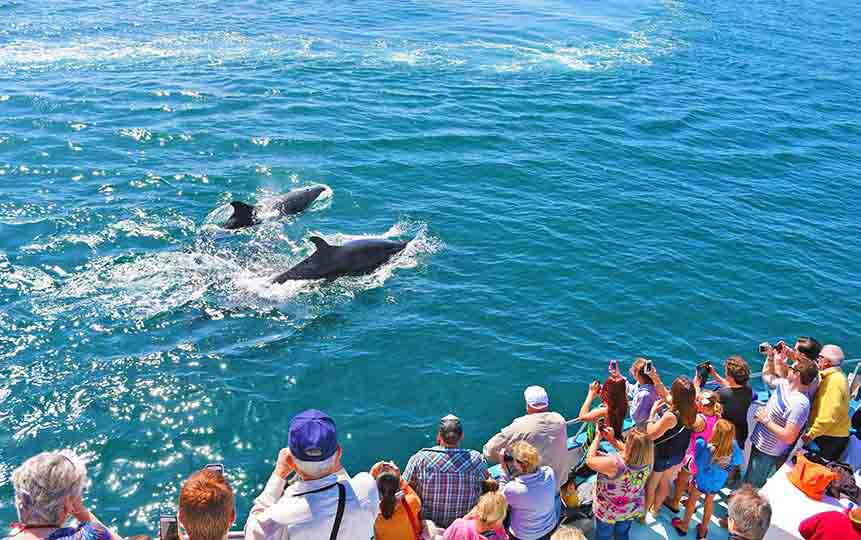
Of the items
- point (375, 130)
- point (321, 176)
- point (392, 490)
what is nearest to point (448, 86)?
point (375, 130)

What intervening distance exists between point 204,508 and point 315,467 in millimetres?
987

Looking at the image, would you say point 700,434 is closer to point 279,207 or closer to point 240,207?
point 240,207

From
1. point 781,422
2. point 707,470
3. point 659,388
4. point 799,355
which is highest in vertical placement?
point 799,355

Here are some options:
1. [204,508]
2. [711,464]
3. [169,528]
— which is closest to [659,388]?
[711,464]

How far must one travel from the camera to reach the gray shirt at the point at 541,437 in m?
8.50

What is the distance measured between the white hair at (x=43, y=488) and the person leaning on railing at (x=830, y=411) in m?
9.17

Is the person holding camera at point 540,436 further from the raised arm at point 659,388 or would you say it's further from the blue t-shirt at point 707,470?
the blue t-shirt at point 707,470

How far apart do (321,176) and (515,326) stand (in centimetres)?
1030

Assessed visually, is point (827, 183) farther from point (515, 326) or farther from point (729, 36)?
point (729, 36)

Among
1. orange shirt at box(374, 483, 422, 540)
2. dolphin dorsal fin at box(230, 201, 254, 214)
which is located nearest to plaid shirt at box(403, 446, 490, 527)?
orange shirt at box(374, 483, 422, 540)

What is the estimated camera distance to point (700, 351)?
1609 cm

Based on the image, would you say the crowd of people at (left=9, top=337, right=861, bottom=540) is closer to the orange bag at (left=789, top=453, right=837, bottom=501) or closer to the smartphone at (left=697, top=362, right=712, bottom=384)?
the smartphone at (left=697, top=362, right=712, bottom=384)

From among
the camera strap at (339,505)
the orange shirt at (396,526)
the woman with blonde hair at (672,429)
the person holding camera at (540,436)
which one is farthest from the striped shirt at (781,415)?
the camera strap at (339,505)

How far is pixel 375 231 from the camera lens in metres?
20.9
